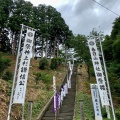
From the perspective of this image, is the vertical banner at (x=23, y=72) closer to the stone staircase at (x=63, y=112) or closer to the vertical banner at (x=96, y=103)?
the vertical banner at (x=96, y=103)

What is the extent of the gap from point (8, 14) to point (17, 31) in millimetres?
3352

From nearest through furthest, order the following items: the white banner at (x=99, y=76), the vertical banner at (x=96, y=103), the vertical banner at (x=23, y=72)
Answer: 1. the vertical banner at (x=96, y=103)
2. the vertical banner at (x=23, y=72)
3. the white banner at (x=99, y=76)

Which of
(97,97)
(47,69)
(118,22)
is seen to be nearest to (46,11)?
(47,69)

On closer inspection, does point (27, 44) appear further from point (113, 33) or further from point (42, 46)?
point (42, 46)

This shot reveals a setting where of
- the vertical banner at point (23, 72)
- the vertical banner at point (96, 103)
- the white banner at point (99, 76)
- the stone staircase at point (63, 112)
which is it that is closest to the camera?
the vertical banner at point (96, 103)

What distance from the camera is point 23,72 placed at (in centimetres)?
1020

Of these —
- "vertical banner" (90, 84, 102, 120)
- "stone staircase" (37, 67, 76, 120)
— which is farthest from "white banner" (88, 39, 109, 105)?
"stone staircase" (37, 67, 76, 120)

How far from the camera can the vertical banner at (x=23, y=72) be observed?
32.1ft

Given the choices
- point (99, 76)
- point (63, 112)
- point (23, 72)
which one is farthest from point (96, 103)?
point (63, 112)

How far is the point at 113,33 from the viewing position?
2947 cm

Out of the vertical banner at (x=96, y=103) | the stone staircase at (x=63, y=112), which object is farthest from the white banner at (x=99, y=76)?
the stone staircase at (x=63, y=112)

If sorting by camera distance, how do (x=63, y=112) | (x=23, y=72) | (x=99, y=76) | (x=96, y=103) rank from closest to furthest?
(x=96, y=103) < (x=23, y=72) < (x=99, y=76) < (x=63, y=112)

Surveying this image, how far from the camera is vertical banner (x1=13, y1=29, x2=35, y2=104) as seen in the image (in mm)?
9773

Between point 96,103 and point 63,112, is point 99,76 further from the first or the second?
point 63,112
